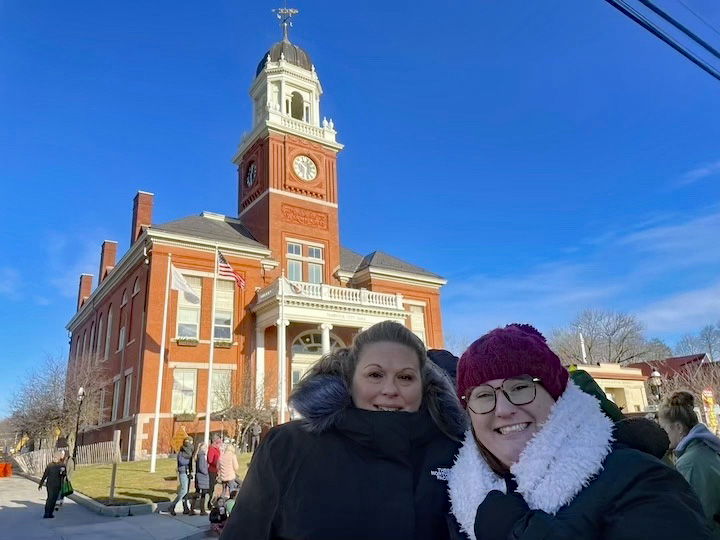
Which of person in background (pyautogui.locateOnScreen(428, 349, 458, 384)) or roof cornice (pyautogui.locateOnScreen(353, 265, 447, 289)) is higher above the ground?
roof cornice (pyautogui.locateOnScreen(353, 265, 447, 289))

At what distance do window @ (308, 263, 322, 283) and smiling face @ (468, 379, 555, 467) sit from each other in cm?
3010

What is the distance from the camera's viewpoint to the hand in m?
1.56

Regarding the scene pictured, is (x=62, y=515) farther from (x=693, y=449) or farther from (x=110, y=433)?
(x=110, y=433)

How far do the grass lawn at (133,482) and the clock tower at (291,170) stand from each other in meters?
14.2

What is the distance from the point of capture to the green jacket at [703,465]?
10.7 ft

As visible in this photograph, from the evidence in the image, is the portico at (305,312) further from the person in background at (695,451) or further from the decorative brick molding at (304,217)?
the person in background at (695,451)

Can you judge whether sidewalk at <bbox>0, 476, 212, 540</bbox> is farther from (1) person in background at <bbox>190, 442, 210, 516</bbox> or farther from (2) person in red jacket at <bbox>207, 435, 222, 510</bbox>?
(2) person in red jacket at <bbox>207, 435, 222, 510</bbox>

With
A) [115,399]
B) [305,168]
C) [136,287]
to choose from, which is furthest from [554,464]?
[305,168]

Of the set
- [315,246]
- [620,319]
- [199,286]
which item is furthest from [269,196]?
[620,319]

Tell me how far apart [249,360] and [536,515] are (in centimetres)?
2693

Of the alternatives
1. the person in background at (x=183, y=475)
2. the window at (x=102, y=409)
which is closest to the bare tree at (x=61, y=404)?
the window at (x=102, y=409)

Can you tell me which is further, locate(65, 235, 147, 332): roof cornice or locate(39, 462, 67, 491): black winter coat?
locate(65, 235, 147, 332): roof cornice


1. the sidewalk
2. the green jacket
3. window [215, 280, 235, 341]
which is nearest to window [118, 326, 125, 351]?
window [215, 280, 235, 341]

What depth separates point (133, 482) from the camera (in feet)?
54.3
